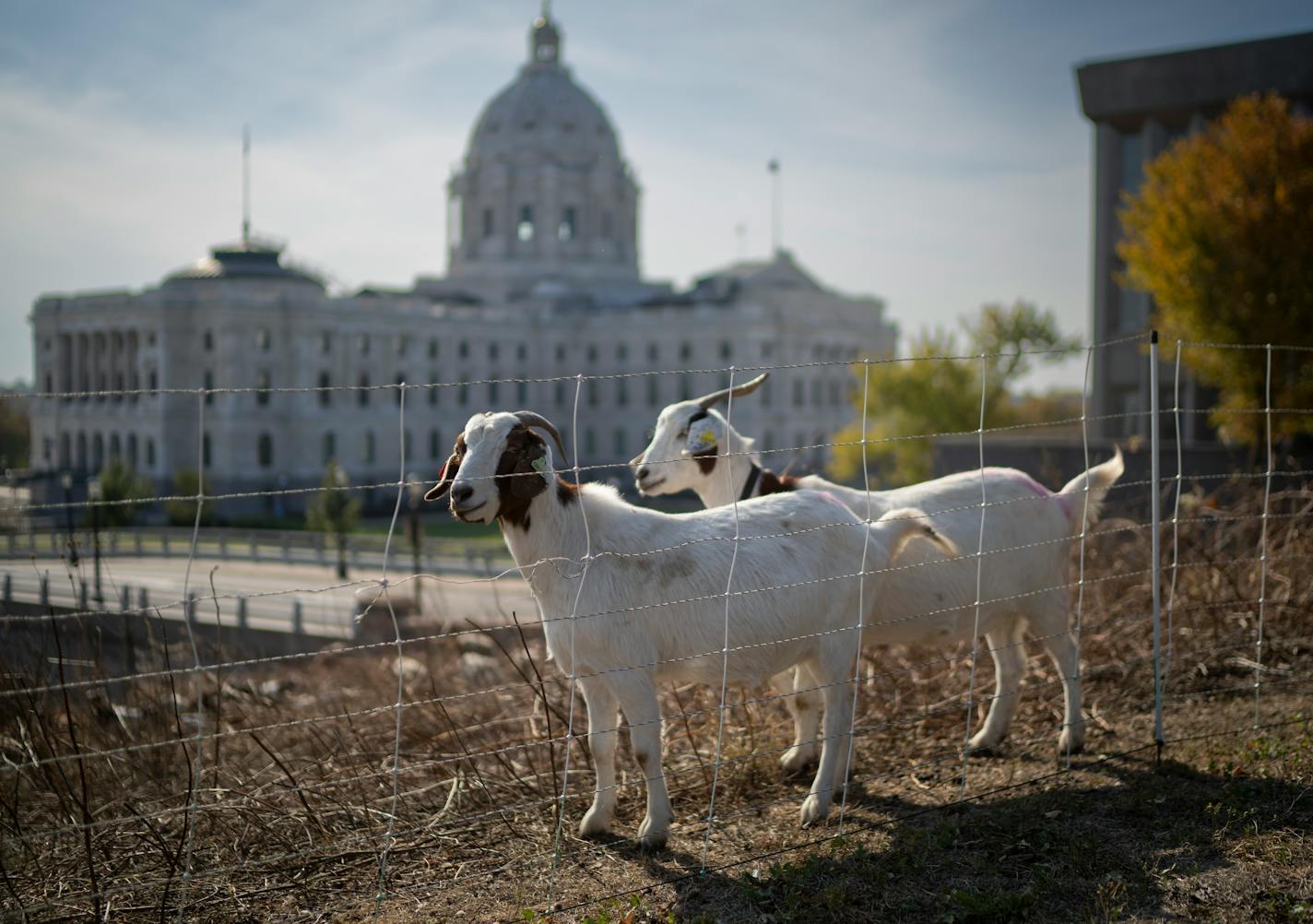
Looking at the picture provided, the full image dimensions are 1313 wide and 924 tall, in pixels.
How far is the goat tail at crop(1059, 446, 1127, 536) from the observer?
6.84m

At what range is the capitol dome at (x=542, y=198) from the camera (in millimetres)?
88688

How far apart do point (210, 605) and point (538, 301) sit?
203 ft

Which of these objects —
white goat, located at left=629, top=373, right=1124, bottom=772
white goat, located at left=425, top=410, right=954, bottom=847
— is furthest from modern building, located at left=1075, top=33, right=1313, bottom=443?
white goat, located at left=425, top=410, right=954, bottom=847

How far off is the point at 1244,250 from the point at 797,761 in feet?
56.8

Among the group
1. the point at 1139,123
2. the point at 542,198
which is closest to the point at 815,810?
the point at 1139,123

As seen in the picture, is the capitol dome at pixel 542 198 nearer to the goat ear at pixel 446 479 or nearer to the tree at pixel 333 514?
the tree at pixel 333 514

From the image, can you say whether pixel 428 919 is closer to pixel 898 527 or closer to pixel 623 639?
pixel 623 639

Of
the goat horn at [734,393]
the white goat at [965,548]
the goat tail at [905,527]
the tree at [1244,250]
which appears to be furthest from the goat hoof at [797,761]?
the tree at [1244,250]

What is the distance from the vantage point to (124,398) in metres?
68.1

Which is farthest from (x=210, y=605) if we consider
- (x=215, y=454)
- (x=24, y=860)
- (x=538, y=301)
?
(x=538, y=301)

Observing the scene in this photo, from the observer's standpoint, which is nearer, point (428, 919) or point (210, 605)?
point (428, 919)

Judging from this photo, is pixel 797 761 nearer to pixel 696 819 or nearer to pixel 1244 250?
pixel 696 819

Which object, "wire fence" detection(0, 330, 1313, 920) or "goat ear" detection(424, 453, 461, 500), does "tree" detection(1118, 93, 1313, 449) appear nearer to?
"wire fence" detection(0, 330, 1313, 920)

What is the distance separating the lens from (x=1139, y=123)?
30203 millimetres
